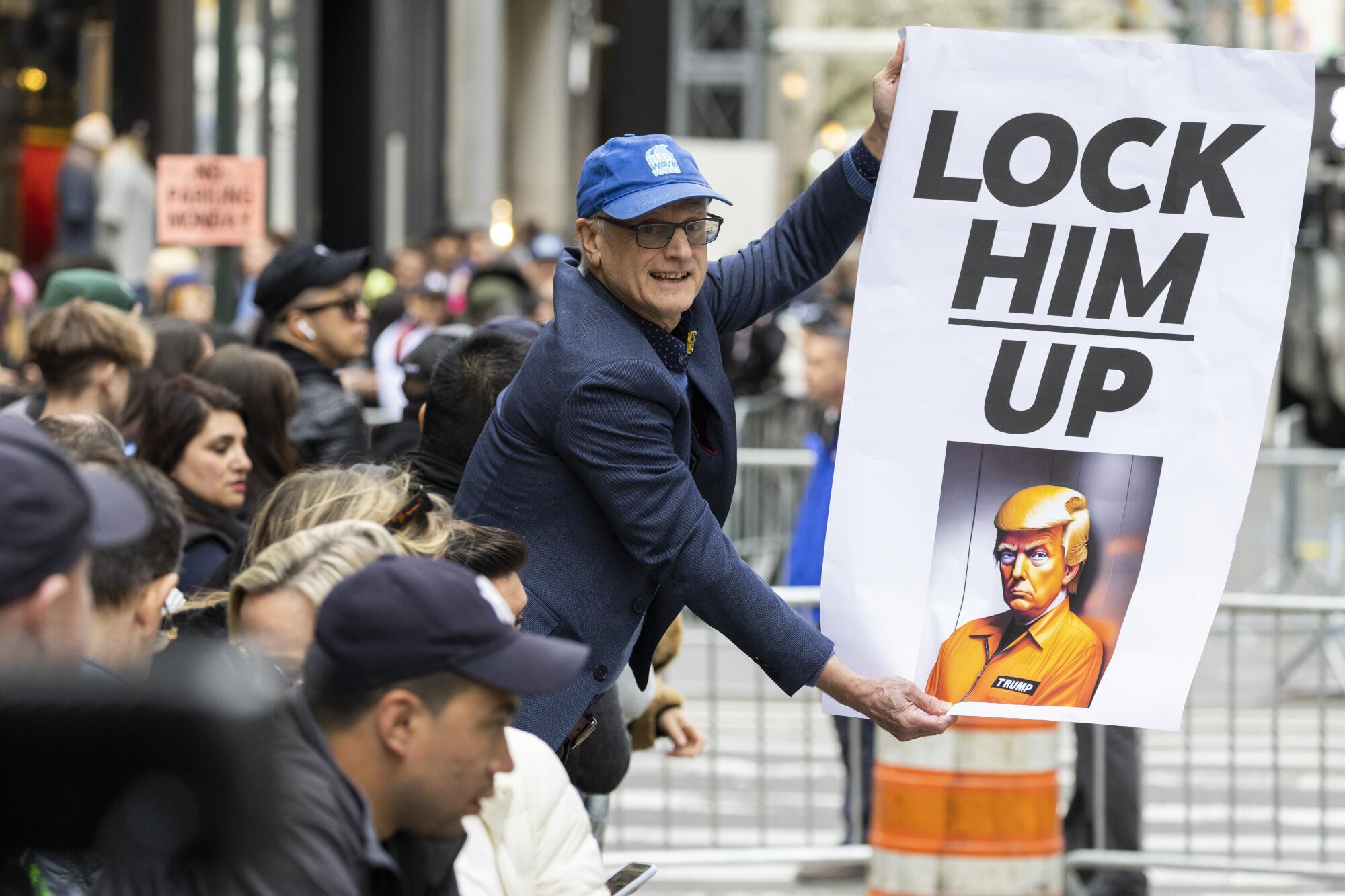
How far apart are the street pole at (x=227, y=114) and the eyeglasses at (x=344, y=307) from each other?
9.58 feet

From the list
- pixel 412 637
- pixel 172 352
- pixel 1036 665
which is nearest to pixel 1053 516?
pixel 1036 665

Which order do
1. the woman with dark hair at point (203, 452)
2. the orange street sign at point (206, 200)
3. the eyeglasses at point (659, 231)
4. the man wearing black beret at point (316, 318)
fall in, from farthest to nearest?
1. the orange street sign at point (206, 200)
2. the man wearing black beret at point (316, 318)
3. the woman with dark hair at point (203, 452)
4. the eyeglasses at point (659, 231)

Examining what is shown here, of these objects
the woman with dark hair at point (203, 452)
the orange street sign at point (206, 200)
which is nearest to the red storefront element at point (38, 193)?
the orange street sign at point (206, 200)

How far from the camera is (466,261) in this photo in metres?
19.7

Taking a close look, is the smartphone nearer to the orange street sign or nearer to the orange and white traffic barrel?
the orange and white traffic barrel

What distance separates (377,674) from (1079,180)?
1.98 metres

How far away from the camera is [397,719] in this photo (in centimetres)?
233

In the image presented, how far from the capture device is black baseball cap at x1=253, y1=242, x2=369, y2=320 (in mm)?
7410

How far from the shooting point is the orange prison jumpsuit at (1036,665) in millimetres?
3801

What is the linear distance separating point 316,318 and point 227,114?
3.23m

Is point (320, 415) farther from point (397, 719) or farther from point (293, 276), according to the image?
point (397, 719)

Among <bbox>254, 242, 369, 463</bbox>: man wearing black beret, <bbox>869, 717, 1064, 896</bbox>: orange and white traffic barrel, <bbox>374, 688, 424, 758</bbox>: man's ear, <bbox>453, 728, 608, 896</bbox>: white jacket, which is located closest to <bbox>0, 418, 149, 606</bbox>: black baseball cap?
<bbox>374, 688, 424, 758</bbox>: man's ear

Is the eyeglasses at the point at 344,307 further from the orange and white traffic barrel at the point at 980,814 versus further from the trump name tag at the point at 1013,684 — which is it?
the trump name tag at the point at 1013,684

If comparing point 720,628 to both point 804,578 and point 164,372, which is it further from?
point 804,578
